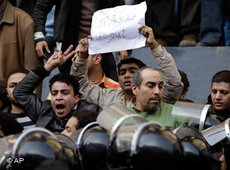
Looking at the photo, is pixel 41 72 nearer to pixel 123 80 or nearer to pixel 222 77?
pixel 123 80

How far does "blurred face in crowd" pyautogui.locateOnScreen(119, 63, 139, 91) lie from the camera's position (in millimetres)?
5512

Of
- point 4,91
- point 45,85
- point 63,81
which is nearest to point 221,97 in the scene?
point 63,81

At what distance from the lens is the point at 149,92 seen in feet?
16.3

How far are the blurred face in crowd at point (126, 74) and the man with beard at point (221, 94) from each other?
877 millimetres

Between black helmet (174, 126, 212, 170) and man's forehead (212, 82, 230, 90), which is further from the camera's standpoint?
man's forehead (212, 82, 230, 90)

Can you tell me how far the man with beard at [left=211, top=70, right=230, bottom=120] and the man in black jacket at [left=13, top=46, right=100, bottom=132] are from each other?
111 centimetres

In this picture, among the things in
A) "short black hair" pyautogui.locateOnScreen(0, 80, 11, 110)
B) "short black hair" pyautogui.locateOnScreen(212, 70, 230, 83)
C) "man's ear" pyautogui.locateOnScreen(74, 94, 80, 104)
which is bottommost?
"short black hair" pyautogui.locateOnScreen(0, 80, 11, 110)

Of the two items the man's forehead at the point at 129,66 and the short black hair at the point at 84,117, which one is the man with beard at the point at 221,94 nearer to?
the man's forehead at the point at 129,66

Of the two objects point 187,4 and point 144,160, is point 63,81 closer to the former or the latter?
point 187,4

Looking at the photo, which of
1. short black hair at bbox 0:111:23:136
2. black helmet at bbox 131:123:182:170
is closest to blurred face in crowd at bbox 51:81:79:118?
short black hair at bbox 0:111:23:136

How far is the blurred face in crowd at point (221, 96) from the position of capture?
4.92 m

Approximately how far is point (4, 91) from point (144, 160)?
3642 millimetres

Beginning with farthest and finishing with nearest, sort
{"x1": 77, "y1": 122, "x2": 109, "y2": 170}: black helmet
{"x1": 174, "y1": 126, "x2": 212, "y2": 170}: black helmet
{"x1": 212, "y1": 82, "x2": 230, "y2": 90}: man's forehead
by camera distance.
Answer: {"x1": 212, "y1": 82, "x2": 230, "y2": 90}: man's forehead, {"x1": 77, "y1": 122, "x2": 109, "y2": 170}: black helmet, {"x1": 174, "y1": 126, "x2": 212, "y2": 170}: black helmet

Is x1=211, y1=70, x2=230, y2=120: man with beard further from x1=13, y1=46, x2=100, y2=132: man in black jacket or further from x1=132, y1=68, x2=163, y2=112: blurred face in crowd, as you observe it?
x1=13, y1=46, x2=100, y2=132: man in black jacket
